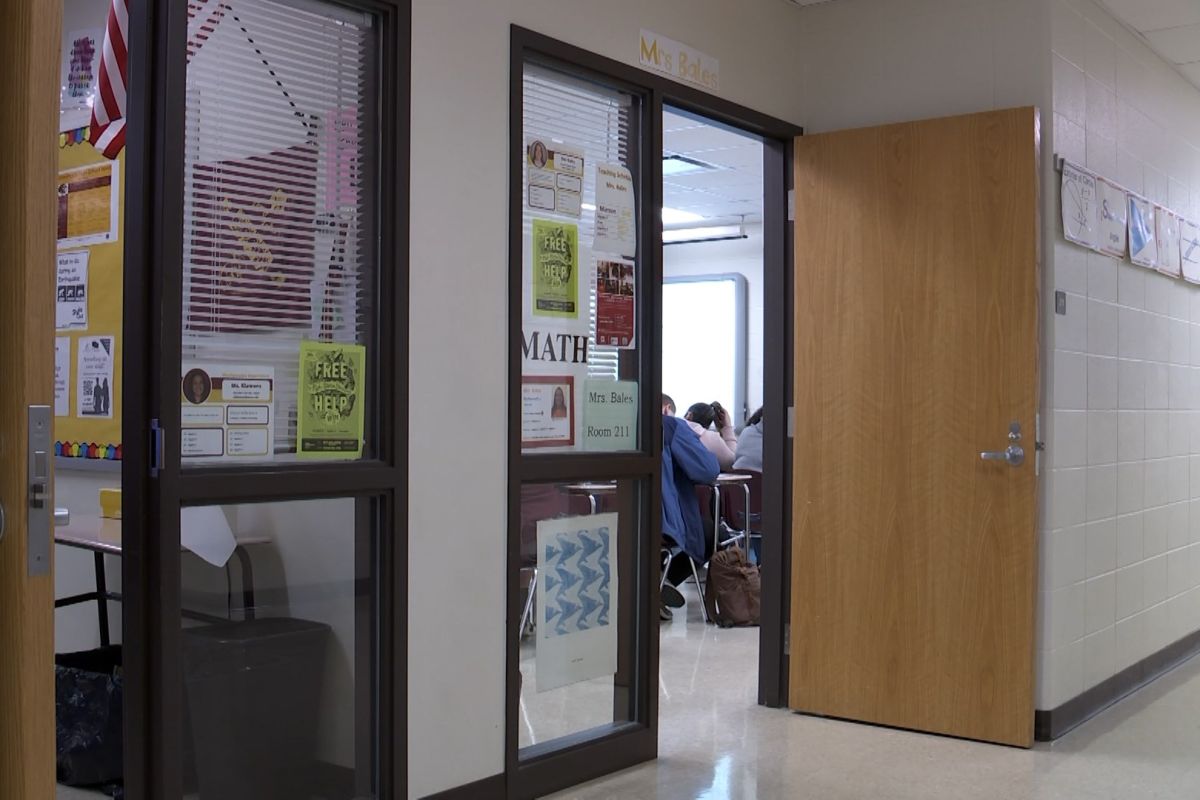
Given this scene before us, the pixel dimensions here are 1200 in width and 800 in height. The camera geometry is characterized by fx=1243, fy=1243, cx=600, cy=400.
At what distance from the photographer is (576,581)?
143 inches

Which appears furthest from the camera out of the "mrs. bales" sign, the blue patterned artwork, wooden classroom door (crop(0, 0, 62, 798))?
the "mrs. bales" sign

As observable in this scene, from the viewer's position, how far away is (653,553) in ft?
12.5

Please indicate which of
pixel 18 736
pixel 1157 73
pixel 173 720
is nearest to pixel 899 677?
pixel 173 720

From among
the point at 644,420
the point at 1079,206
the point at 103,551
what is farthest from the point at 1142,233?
the point at 103,551

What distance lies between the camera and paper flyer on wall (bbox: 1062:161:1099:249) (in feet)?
13.7

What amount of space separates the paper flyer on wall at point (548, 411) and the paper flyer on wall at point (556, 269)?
0.19 m

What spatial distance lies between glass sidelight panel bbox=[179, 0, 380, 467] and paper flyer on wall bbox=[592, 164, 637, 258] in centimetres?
85

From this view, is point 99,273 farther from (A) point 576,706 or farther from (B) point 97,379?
(A) point 576,706

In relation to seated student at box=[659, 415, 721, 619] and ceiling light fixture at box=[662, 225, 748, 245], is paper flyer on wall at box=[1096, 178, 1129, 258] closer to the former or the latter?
seated student at box=[659, 415, 721, 619]

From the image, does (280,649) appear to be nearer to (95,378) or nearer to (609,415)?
(609,415)

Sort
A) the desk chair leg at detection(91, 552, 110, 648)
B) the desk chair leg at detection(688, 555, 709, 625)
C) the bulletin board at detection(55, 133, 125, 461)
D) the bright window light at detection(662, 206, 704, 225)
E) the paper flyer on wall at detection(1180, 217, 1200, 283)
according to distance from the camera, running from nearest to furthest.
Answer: the desk chair leg at detection(91, 552, 110, 648) < the bulletin board at detection(55, 133, 125, 461) < the paper flyer on wall at detection(1180, 217, 1200, 283) < the desk chair leg at detection(688, 555, 709, 625) < the bright window light at detection(662, 206, 704, 225)

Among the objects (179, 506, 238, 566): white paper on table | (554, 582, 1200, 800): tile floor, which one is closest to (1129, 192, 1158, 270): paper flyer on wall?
(554, 582, 1200, 800): tile floor

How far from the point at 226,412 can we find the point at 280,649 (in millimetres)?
577

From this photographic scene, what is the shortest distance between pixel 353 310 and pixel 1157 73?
385 cm
